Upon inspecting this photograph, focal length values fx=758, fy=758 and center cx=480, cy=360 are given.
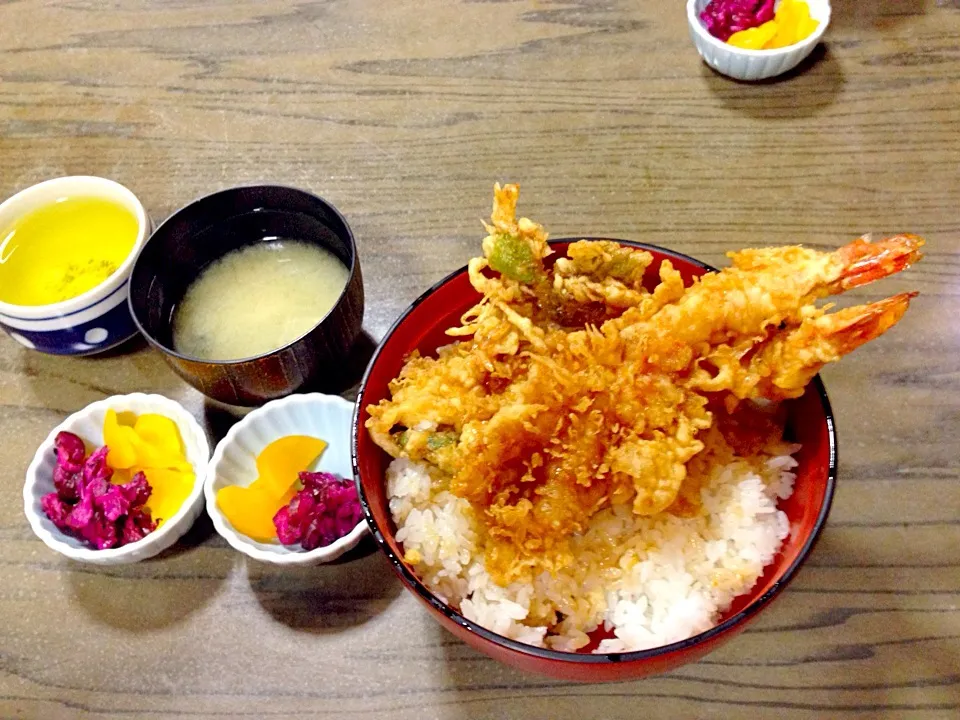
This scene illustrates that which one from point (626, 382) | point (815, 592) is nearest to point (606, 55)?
point (626, 382)

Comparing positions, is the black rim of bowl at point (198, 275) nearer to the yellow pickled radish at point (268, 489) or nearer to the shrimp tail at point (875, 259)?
the yellow pickled radish at point (268, 489)

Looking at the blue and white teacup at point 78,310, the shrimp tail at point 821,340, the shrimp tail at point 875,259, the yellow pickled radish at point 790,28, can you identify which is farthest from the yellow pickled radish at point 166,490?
the yellow pickled radish at point 790,28

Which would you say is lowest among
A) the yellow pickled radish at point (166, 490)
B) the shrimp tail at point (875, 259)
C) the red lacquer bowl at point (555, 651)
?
the yellow pickled radish at point (166, 490)

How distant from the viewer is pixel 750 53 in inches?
78.4

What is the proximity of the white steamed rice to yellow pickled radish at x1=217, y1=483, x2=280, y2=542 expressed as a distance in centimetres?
32

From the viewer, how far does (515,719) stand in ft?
4.33

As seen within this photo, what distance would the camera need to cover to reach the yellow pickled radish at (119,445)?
5.01 ft

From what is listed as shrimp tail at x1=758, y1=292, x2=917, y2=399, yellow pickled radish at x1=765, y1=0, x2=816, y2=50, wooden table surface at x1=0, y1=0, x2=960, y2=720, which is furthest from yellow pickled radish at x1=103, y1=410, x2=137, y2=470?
yellow pickled radish at x1=765, y1=0, x2=816, y2=50

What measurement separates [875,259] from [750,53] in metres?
1.15

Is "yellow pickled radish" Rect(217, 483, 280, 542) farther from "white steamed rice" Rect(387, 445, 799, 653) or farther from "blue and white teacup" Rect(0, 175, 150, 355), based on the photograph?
"blue and white teacup" Rect(0, 175, 150, 355)

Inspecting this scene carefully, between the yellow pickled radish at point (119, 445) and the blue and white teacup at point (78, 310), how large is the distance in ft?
0.71

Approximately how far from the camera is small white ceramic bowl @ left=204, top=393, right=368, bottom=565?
4.89 ft

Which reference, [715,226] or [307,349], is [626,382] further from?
[715,226]

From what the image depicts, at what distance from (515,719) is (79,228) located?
1.46 meters
